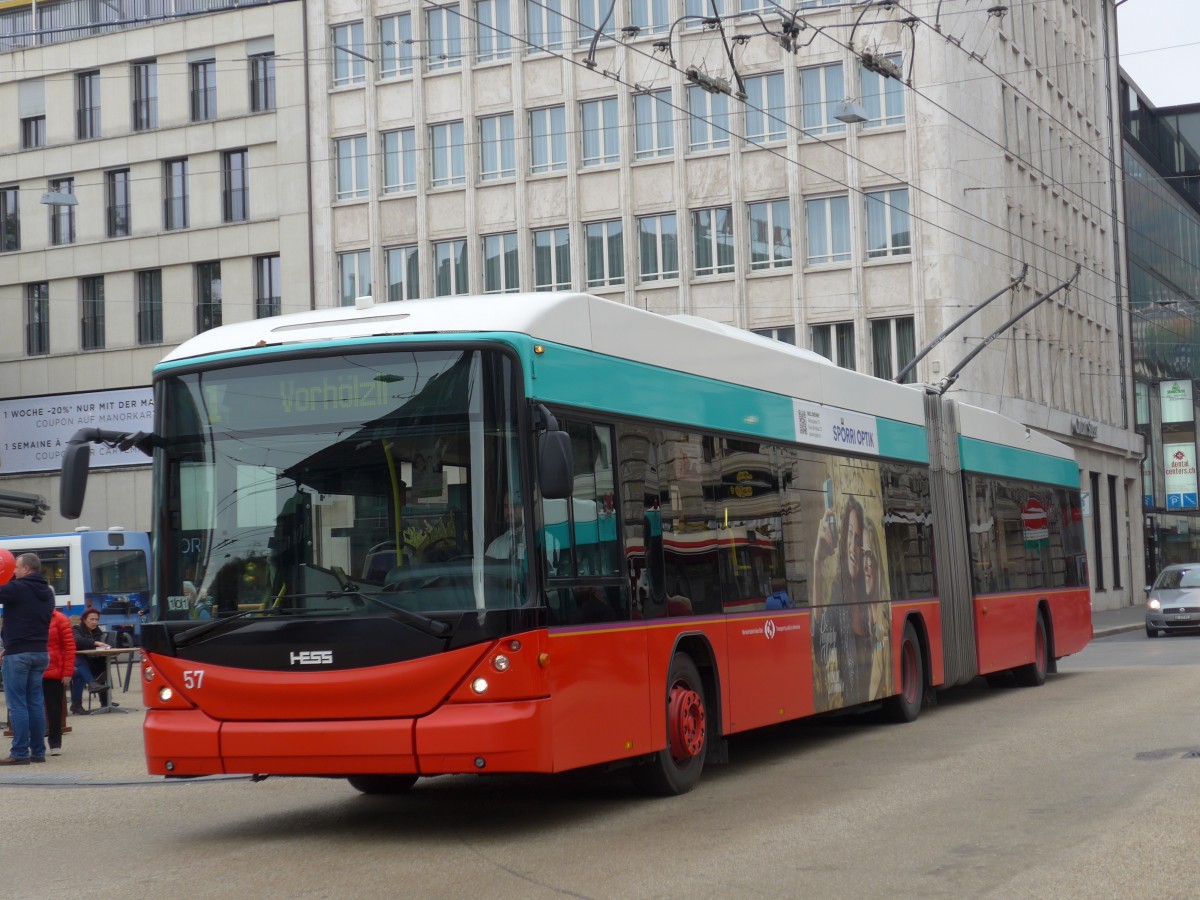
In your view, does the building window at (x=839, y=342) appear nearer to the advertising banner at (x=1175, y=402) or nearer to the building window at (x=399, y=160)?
the building window at (x=399, y=160)

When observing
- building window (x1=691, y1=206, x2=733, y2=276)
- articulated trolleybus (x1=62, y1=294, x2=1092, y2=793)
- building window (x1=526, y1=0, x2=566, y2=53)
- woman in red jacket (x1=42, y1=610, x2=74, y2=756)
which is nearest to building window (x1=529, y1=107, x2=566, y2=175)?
building window (x1=526, y1=0, x2=566, y2=53)

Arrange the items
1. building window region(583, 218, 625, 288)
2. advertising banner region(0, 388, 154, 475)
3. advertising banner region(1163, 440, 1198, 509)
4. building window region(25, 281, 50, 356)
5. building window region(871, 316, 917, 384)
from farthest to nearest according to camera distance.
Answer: advertising banner region(1163, 440, 1198, 509)
building window region(25, 281, 50, 356)
advertising banner region(0, 388, 154, 475)
building window region(583, 218, 625, 288)
building window region(871, 316, 917, 384)

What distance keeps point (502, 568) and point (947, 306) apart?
34.0 m

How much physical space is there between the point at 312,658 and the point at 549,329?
90.8 inches

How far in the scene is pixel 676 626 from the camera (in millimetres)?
11398

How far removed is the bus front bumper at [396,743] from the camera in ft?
30.8


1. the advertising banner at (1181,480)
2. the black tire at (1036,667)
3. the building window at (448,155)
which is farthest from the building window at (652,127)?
the advertising banner at (1181,480)

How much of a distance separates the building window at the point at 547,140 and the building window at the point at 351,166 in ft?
16.5

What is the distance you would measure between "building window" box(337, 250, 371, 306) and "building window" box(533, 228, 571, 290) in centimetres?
508

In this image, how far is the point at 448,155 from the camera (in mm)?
47406

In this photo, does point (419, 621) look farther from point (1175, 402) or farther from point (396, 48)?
point (1175, 402)

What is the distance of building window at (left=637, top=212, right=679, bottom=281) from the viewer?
44.9 meters

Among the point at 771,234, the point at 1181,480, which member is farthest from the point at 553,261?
the point at 1181,480

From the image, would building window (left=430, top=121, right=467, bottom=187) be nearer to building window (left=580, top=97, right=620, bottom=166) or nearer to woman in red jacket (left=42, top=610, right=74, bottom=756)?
building window (left=580, top=97, right=620, bottom=166)
